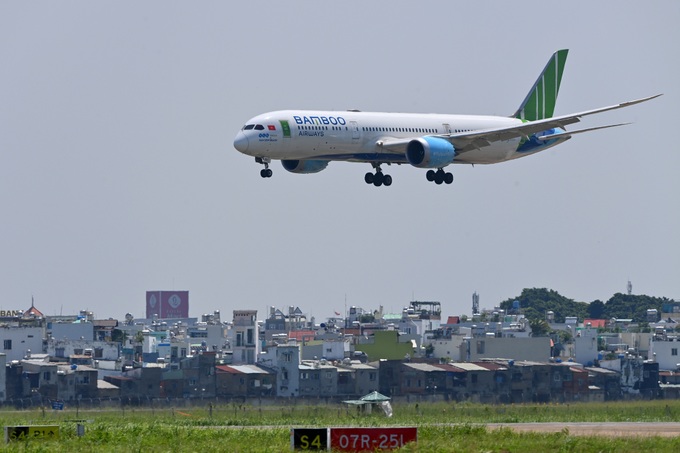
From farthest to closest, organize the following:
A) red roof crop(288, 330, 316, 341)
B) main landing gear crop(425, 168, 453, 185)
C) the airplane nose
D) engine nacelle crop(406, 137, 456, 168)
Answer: red roof crop(288, 330, 316, 341), main landing gear crop(425, 168, 453, 185), engine nacelle crop(406, 137, 456, 168), the airplane nose

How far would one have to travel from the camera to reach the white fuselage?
258ft

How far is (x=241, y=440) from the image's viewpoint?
55.4 metres

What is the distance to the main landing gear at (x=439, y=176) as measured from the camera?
3469 inches

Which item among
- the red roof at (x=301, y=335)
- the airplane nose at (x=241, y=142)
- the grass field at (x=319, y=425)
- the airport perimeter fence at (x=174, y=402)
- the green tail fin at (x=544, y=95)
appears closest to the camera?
the grass field at (x=319, y=425)

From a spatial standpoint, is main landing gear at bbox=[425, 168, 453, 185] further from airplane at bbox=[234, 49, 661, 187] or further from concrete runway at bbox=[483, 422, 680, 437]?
concrete runway at bbox=[483, 422, 680, 437]

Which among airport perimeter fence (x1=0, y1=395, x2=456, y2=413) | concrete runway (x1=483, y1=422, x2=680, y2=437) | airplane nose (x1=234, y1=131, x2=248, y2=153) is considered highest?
airplane nose (x1=234, y1=131, x2=248, y2=153)

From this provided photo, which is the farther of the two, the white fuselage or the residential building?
the residential building

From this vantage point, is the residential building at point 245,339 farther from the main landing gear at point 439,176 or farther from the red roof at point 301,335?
the main landing gear at point 439,176

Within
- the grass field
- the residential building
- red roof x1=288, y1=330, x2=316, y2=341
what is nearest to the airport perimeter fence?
the grass field

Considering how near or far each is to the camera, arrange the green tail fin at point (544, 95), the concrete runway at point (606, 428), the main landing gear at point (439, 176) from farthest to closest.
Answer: the green tail fin at point (544, 95), the main landing gear at point (439, 176), the concrete runway at point (606, 428)

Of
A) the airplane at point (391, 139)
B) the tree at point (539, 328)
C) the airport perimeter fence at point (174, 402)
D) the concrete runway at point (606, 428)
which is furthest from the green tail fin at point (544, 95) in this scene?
the tree at point (539, 328)

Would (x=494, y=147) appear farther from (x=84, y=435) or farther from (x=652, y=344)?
(x=652, y=344)

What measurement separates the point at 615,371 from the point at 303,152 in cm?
5064

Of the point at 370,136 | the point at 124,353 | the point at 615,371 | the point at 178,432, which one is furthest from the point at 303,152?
the point at 124,353
